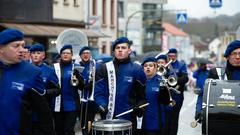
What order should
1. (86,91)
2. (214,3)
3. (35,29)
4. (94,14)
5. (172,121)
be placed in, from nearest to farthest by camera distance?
(172,121), (86,91), (35,29), (214,3), (94,14)

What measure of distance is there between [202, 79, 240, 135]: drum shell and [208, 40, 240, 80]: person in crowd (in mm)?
239

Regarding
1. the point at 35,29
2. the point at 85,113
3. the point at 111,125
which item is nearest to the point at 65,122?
the point at 85,113

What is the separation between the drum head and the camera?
7.02 metres

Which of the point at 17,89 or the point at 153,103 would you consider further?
the point at 153,103

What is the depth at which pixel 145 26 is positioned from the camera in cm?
7588

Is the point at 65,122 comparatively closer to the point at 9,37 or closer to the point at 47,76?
the point at 47,76

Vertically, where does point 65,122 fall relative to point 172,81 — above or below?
below

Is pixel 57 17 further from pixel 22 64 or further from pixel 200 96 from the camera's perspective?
pixel 22 64

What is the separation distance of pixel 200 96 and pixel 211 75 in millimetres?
317

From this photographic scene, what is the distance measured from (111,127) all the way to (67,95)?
376 cm

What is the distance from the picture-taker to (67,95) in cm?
1068

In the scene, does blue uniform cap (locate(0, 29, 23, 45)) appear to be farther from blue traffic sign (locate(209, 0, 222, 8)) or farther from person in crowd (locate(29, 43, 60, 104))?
blue traffic sign (locate(209, 0, 222, 8))

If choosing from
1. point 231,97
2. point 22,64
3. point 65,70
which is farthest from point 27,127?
point 65,70

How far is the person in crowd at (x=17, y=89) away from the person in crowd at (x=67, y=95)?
501 cm
